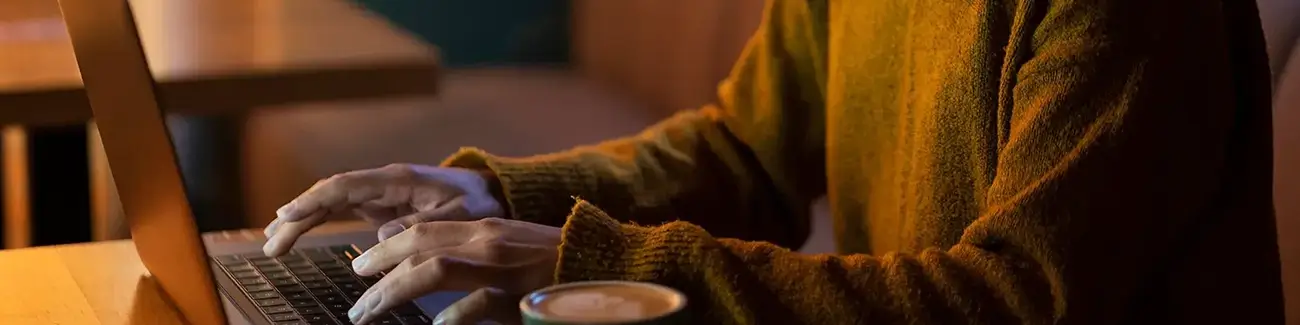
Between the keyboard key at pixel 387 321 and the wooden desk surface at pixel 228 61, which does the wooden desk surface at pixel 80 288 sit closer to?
the keyboard key at pixel 387 321

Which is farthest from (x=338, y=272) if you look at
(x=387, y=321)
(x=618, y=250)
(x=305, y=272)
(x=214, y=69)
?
(x=214, y=69)

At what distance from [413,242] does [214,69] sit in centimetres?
108

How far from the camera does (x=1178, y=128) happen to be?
70 centimetres

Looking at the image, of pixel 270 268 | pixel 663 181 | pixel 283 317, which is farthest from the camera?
pixel 663 181

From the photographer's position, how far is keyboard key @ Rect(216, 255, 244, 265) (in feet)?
2.98

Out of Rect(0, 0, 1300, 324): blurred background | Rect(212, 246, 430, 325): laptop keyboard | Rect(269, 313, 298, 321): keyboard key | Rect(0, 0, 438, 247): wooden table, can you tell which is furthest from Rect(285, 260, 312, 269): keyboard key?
Rect(0, 0, 1300, 324): blurred background

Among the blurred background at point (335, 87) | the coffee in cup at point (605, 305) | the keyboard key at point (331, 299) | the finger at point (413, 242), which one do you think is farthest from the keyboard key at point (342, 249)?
the blurred background at point (335, 87)

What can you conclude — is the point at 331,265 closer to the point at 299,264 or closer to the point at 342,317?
the point at 299,264

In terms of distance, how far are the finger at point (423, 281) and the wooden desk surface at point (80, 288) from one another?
16cm

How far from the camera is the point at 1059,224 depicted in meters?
0.68

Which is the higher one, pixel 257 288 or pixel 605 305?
pixel 605 305

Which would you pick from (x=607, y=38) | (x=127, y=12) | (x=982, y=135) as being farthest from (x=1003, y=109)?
(x=607, y=38)

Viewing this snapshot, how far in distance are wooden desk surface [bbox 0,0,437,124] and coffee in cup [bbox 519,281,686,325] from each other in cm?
98

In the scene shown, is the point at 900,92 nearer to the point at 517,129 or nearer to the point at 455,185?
the point at 455,185
